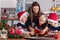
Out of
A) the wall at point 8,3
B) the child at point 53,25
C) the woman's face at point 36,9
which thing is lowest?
the child at point 53,25

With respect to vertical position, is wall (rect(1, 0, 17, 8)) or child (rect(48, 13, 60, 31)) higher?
wall (rect(1, 0, 17, 8))

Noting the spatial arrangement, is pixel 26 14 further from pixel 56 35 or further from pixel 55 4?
pixel 55 4

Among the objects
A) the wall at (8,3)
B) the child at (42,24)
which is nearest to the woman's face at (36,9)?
the child at (42,24)

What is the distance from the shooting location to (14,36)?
4.52ft

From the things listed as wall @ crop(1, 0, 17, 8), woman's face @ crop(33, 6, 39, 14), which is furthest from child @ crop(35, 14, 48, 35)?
wall @ crop(1, 0, 17, 8)

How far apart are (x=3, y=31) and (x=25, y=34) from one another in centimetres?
20

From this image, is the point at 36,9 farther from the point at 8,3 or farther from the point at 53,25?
the point at 8,3

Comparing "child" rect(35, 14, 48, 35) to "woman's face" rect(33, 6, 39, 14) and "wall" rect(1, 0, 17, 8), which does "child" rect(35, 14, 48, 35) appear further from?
"wall" rect(1, 0, 17, 8)

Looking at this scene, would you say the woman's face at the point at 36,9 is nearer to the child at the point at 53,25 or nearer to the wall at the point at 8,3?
the child at the point at 53,25

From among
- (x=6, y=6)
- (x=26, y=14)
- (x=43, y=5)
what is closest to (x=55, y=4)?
(x=43, y=5)

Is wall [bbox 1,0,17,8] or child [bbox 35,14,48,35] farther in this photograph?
wall [bbox 1,0,17,8]

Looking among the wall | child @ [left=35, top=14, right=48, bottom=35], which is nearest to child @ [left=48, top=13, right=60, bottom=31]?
child @ [left=35, top=14, right=48, bottom=35]

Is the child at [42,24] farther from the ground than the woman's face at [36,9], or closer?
closer

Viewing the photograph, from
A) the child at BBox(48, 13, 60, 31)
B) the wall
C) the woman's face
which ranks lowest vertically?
the child at BBox(48, 13, 60, 31)
